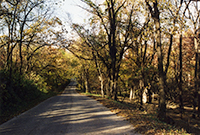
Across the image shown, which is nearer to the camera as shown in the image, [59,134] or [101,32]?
[59,134]

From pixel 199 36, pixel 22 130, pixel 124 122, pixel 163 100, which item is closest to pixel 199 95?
pixel 199 36

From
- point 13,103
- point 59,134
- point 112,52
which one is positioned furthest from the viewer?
point 112,52

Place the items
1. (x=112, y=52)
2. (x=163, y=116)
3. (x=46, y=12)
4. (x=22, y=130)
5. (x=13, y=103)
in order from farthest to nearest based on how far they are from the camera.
Answer: 1. (x=46, y=12)
2. (x=112, y=52)
3. (x=13, y=103)
4. (x=163, y=116)
5. (x=22, y=130)

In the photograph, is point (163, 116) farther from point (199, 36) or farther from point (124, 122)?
point (199, 36)

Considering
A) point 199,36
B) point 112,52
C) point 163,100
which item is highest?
point 199,36

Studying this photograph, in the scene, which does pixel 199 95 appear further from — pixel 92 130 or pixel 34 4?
pixel 34 4

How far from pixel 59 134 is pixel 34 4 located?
1467cm

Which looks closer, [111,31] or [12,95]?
[12,95]

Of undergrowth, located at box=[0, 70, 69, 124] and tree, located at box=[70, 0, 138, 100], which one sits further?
tree, located at box=[70, 0, 138, 100]

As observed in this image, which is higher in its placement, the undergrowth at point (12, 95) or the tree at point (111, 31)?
the tree at point (111, 31)

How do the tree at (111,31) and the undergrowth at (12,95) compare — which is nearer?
the undergrowth at (12,95)

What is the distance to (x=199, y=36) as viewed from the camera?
16.7 meters

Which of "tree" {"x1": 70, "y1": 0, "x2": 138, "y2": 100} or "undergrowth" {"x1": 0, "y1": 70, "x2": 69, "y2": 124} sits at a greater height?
"tree" {"x1": 70, "y1": 0, "x2": 138, "y2": 100}

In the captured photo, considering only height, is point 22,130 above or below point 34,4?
below
